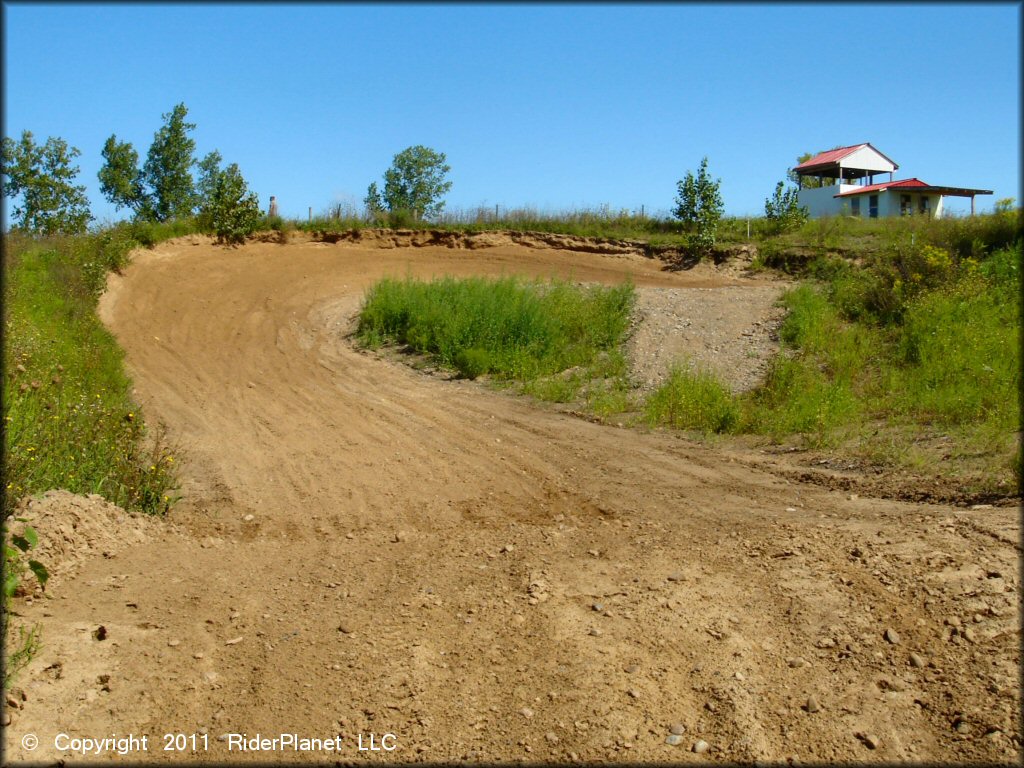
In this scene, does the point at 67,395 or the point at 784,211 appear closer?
the point at 67,395

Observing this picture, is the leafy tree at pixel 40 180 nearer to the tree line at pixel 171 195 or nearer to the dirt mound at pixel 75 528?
the tree line at pixel 171 195

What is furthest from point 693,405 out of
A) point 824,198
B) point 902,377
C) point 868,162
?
point 868,162

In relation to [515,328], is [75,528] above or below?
below

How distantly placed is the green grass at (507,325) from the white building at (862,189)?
25.3 meters

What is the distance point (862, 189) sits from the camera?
4000 centimetres

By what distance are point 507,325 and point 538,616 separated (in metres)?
9.28

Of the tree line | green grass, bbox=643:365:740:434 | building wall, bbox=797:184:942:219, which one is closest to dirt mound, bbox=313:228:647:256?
the tree line

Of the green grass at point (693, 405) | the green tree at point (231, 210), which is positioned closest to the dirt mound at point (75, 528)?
the green grass at point (693, 405)

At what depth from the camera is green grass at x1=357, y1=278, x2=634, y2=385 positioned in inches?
525

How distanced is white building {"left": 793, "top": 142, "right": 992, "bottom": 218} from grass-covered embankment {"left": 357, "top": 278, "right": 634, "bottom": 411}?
25.4 metres

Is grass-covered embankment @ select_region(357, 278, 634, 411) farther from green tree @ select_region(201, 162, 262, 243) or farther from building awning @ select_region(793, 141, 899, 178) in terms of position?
building awning @ select_region(793, 141, 899, 178)

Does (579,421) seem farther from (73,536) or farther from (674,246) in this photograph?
(674,246)

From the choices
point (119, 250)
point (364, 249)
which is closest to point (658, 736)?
point (119, 250)

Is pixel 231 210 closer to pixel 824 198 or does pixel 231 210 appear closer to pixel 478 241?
pixel 478 241
